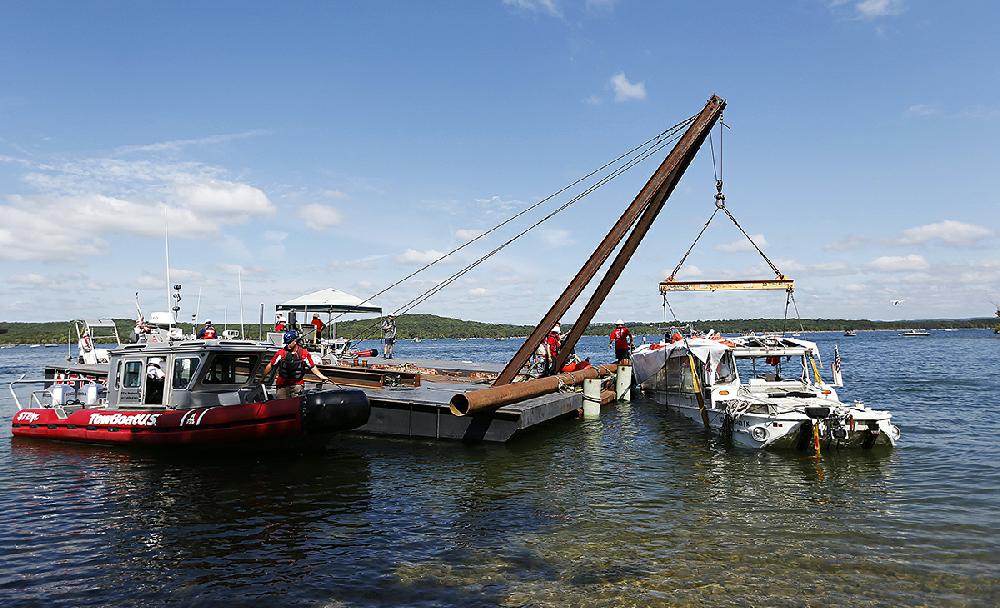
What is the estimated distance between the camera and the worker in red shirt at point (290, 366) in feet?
48.4

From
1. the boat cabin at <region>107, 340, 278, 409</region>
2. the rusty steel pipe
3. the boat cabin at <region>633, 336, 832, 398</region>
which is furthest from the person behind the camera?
the boat cabin at <region>633, 336, 832, 398</region>

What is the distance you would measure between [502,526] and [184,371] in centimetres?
933

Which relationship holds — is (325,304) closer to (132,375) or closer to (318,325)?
(318,325)

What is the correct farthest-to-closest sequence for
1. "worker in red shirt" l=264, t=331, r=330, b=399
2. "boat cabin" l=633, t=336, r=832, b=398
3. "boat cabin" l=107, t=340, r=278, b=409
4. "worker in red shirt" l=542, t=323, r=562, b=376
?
"worker in red shirt" l=542, t=323, r=562, b=376, "boat cabin" l=633, t=336, r=832, b=398, "boat cabin" l=107, t=340, r=278, b=409, "worker in red shirt" l=264, t=331, r=330, b=399

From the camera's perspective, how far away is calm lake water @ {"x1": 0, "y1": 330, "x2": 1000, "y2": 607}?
7.36 m

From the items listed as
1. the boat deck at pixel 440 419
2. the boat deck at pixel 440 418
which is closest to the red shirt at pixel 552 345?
the boat deck at pixel 440 418

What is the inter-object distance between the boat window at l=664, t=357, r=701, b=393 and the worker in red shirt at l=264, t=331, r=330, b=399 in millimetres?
12568

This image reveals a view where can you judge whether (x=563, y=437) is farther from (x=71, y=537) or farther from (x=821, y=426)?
(x=71, y=537)

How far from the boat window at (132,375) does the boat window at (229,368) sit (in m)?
1.66

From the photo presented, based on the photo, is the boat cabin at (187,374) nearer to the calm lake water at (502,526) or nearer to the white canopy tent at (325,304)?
the calm lake water at (502,526)

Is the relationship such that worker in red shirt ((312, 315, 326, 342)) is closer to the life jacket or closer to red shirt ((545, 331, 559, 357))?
red shirt ((545, 331, 559, 357))

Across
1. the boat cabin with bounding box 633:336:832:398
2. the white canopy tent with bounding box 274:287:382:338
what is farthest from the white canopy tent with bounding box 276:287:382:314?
the boat cabin with bounding box 633:336:832:398

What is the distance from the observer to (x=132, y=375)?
50.5 feet

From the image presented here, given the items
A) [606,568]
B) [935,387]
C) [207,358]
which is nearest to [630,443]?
[606,568]
